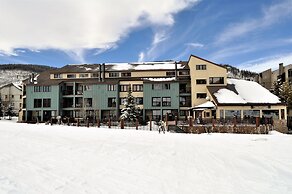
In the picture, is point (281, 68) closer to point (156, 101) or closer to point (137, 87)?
point (156, 101)

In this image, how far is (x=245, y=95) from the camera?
4034 centimetres

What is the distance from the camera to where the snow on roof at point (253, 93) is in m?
38.5

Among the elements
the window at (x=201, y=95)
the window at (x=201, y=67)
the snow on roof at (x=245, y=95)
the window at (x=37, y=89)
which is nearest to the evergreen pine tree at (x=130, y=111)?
the window at (x=201, y=95)

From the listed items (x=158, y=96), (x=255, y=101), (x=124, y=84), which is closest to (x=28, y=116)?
(x=124, y=84)

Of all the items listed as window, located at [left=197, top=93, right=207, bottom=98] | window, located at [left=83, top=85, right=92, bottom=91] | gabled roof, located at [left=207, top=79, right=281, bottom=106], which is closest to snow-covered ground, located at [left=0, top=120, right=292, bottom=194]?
gabled roof, located at [left=207, top=79, right=281, bottom=106]

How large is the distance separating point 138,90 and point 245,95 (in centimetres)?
1892

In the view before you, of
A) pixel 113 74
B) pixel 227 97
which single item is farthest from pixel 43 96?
pixel 227 97

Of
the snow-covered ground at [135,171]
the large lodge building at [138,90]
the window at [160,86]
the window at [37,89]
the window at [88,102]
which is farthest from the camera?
the window at [37,89]

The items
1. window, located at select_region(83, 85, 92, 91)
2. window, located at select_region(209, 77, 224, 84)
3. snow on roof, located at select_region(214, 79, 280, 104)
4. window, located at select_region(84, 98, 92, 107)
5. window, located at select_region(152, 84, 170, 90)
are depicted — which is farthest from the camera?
window, located at select_region(83, 85, 92, 91)

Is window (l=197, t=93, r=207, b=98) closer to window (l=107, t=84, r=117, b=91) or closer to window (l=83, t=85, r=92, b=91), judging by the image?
window (l=107, t=84, r=117, b=91)

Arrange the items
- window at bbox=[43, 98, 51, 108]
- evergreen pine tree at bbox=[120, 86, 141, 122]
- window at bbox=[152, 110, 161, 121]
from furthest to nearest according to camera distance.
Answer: window at bbox=[43, 98, 51, 108], window at bbox=[152, 110, 161, 121], evergreen pine tree at bbox=[120, 86, 141, 122]

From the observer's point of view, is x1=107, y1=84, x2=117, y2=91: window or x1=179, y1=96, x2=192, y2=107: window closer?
x1=179, y1=96, x2=192, y2=107: window

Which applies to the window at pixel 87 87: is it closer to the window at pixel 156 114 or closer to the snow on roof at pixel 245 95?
the window at pixel 156 114

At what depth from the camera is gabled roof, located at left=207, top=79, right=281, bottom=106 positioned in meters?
37.6
